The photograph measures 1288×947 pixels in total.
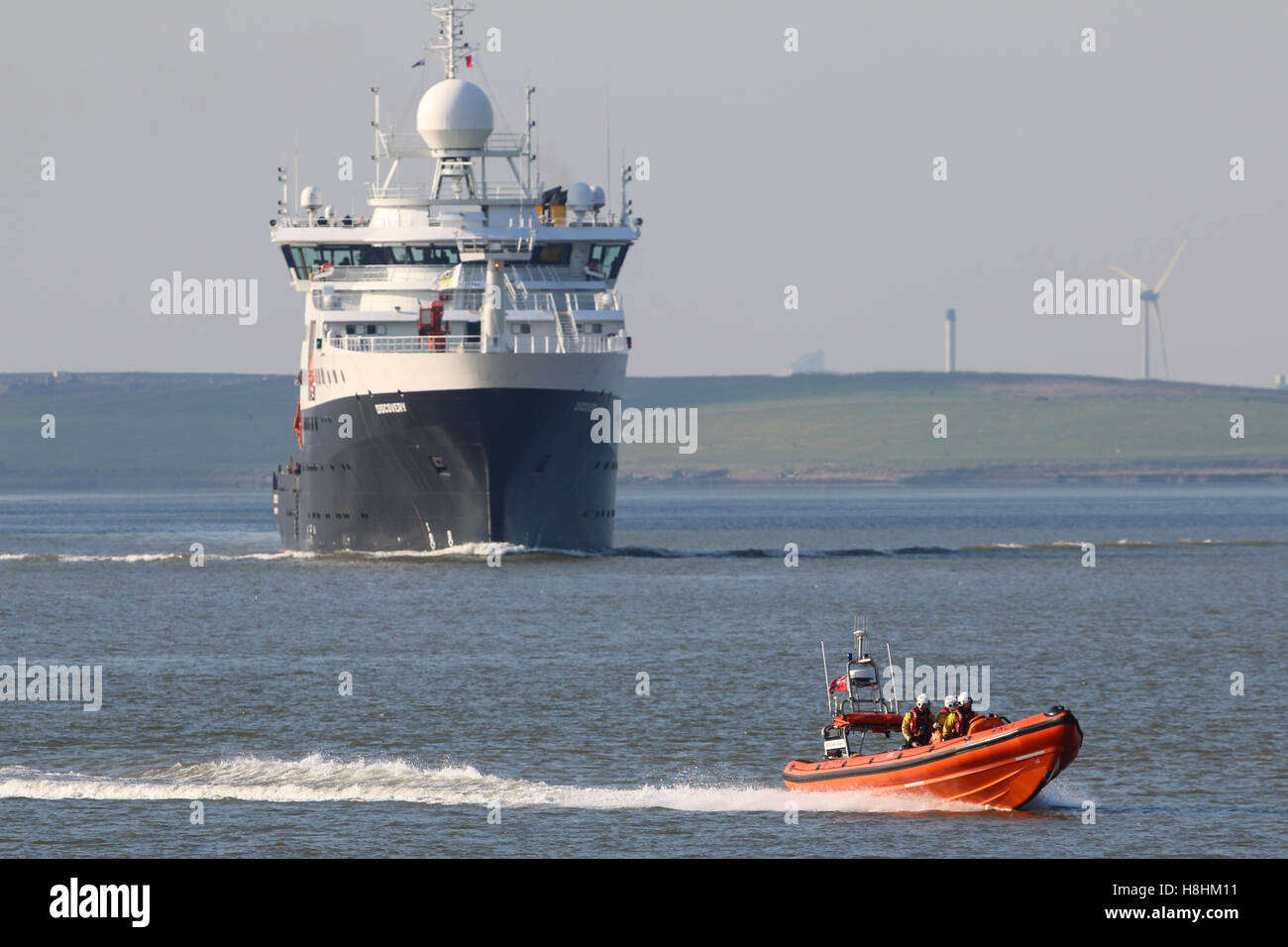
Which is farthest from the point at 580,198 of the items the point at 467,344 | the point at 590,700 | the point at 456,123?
the point at 590,700

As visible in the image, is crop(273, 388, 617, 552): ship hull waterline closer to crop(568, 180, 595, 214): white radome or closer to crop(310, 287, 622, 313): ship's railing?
crop(310, 287, 622, 313): ship's railing

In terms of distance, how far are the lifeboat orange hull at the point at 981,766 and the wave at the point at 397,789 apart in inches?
9.6

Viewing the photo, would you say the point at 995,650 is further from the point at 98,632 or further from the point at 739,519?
the point at 739,519

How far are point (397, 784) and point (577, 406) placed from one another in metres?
41.7

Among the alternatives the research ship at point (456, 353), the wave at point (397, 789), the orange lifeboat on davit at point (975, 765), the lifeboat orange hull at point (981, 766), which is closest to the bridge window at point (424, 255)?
the research ship at point (456, 353)

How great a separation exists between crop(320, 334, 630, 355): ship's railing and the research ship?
10 cm

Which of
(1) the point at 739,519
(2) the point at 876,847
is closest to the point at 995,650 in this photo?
(2) the point at 876,847

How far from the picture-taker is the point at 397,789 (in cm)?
3322

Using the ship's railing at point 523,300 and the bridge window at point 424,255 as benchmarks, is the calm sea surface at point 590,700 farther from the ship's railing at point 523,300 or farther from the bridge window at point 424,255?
the bridge window at point 424,255

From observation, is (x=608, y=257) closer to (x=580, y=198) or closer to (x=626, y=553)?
(x=580, y=198)

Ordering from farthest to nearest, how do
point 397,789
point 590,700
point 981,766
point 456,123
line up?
point 456,123 → point 590,700 → point 397,789 → point 981,766

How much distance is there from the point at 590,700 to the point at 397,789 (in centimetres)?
1133

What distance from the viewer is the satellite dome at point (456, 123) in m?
87.2
